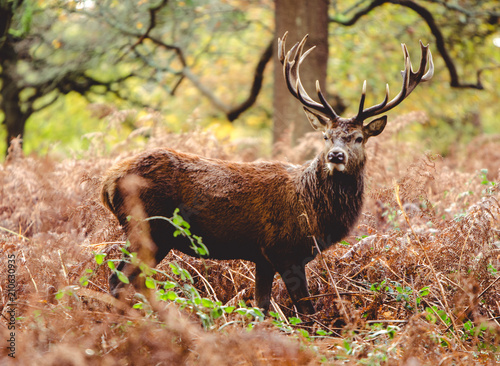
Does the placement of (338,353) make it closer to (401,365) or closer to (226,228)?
(401,365)

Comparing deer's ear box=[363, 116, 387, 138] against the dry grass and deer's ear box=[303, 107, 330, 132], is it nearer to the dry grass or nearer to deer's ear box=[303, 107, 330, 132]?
deer's ear box=[303, 107, 330, 132]

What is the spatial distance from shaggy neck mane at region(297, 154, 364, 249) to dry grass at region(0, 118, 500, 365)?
274 millimetres

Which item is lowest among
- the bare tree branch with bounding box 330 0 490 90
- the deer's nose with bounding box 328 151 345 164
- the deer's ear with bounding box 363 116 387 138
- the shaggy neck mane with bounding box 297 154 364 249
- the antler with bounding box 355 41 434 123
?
the shaggy neck mane with bounding box 297 154 364 249

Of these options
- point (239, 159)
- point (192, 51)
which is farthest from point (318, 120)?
point (192, 51)

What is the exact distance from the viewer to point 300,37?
9.41 metres

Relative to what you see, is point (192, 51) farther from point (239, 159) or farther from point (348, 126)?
point (348, 126)

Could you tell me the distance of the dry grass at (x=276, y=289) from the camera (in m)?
3.08

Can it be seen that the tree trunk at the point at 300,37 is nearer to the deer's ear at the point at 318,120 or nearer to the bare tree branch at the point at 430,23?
the bare tree branch at the point at 430,23

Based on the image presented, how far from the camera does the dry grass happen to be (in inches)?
121

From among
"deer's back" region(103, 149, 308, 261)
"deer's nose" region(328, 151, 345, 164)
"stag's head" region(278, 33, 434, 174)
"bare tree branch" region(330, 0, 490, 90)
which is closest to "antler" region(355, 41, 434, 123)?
"stag's head" region(278, 33, 434, 174)

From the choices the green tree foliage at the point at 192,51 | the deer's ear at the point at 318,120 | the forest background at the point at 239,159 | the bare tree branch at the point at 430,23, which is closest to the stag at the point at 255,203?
the deer's ear at the point at 318,120

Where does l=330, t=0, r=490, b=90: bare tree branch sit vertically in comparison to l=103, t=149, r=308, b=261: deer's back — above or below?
above

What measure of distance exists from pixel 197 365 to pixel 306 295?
1.76 m

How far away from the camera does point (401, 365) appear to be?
10.1 feet
